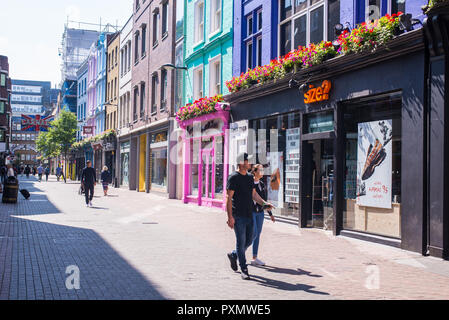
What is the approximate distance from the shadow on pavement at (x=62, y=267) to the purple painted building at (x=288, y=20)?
23.9ft

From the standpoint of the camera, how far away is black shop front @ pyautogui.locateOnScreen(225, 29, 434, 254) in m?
9.73

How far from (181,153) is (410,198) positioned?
16.1 m

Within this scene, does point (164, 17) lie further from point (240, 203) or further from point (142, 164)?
point (240, 203)

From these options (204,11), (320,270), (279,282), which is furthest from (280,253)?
(204,11)

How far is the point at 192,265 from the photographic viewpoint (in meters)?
8.04

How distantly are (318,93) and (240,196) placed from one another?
6.27m

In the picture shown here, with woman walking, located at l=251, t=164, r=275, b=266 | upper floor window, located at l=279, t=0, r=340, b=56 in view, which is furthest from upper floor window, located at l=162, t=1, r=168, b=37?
woman walking, located at l=251, t=164, r=275, b=266

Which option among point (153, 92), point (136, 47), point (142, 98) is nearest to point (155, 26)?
point (153, 92)

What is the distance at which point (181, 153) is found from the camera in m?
24.8

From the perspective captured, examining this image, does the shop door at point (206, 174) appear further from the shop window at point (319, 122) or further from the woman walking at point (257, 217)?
the woman walking at point (257, 217)

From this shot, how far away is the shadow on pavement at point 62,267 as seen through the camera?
6.03 metres

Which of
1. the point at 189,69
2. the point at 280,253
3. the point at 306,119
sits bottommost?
the point at 280,253

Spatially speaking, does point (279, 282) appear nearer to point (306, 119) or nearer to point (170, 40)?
point (306, 119)

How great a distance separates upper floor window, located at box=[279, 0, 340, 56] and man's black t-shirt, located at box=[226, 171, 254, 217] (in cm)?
685
